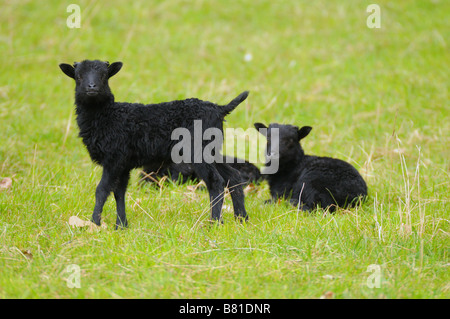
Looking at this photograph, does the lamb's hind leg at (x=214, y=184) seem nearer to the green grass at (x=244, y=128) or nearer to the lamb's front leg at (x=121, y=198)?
the green grass at (x=244, y=128)

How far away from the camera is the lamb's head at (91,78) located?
16.3 feet

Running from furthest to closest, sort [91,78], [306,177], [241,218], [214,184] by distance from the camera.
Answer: [306,177] → [241,218] → [214,184] → [91,78]

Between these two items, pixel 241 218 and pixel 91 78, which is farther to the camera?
pixel 241 218

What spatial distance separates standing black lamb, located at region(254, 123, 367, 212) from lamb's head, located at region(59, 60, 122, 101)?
7.22 ft

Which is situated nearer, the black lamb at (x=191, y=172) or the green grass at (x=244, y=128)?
the green grass at (x=244, y=128)

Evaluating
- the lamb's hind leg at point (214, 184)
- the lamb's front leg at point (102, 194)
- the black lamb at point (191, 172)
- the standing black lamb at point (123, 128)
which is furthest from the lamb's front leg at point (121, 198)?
the black lamb at point (191, 172)

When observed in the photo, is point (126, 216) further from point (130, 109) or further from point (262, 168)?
point (262, 168)

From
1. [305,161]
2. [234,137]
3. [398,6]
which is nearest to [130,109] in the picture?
[305,161]

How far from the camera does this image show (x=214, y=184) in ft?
17.0

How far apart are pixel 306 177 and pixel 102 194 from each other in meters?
2.45

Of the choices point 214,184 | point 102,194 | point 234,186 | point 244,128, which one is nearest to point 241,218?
point 234,186

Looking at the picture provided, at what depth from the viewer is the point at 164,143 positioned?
5078 millimetres

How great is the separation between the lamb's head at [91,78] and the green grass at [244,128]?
113cm

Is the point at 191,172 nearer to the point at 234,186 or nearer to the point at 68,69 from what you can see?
the point at 234,186
